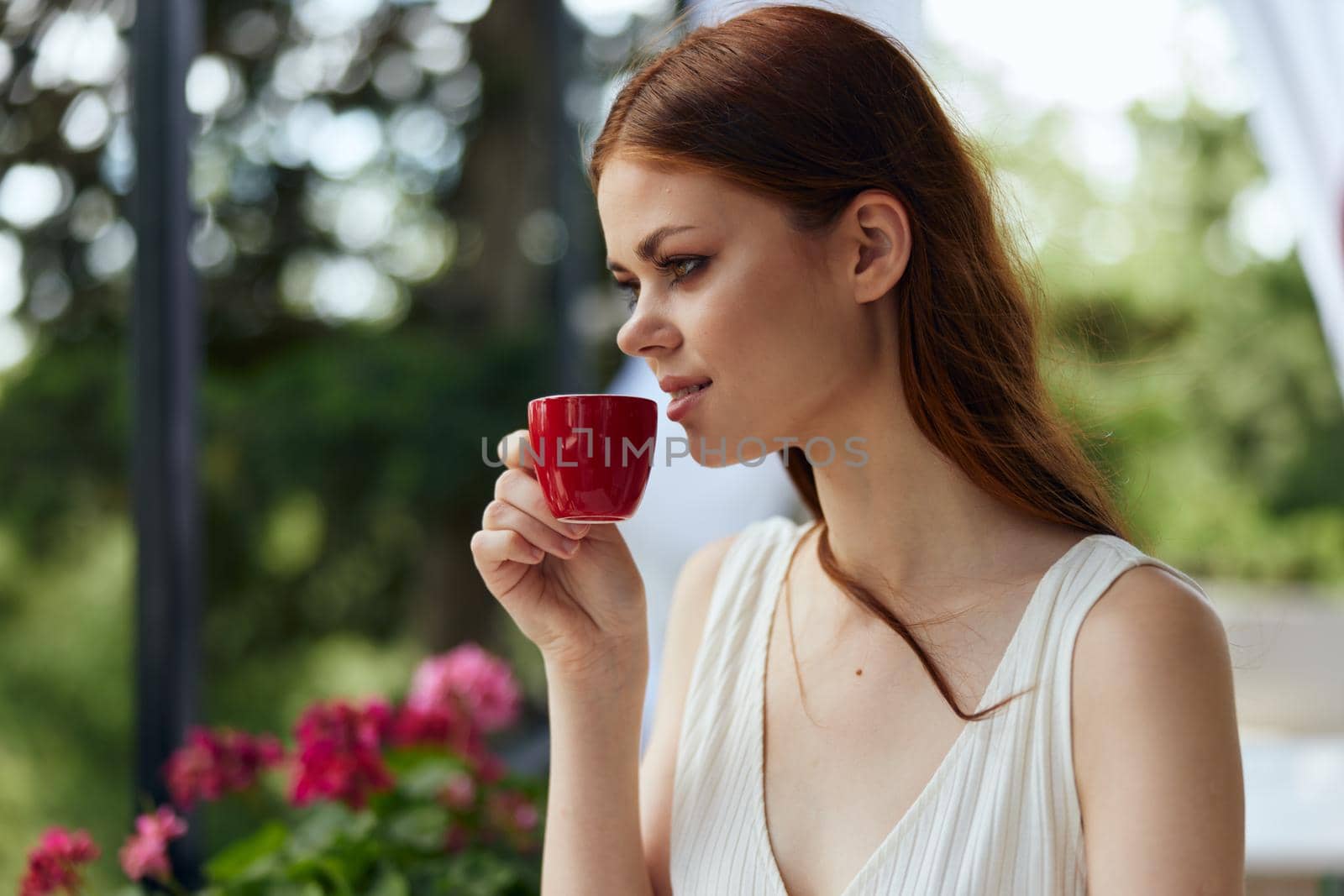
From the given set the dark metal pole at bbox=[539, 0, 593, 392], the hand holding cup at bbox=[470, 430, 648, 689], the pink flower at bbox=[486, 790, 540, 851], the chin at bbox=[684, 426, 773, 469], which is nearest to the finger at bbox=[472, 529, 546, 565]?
the hand holding cup at bbox=[470, 430, 648, 689]

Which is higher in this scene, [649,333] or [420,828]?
[649,333]

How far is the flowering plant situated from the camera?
1424 millimetres

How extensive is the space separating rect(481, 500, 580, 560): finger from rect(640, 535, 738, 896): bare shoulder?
0.32 m

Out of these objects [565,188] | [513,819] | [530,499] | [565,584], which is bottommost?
[513,819]

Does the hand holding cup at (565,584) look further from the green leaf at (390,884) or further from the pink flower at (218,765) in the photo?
the pink flower at (218,765)

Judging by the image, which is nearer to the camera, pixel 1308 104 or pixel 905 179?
pixel 905 179

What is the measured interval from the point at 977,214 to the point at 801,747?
60cm

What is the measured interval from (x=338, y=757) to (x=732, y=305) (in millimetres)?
897

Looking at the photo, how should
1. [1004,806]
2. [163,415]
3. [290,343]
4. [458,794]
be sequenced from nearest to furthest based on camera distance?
[1004,806] → [458,794] → [163,415] → [290,343]

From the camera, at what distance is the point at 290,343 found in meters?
3.87

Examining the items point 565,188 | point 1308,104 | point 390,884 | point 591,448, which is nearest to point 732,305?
point 591,448

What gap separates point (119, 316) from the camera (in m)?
2.98

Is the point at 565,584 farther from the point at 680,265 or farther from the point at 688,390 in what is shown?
the point at 680,265

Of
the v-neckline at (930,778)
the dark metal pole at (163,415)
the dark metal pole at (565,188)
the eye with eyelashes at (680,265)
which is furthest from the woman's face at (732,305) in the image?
the dark metal pole at (565,188)
